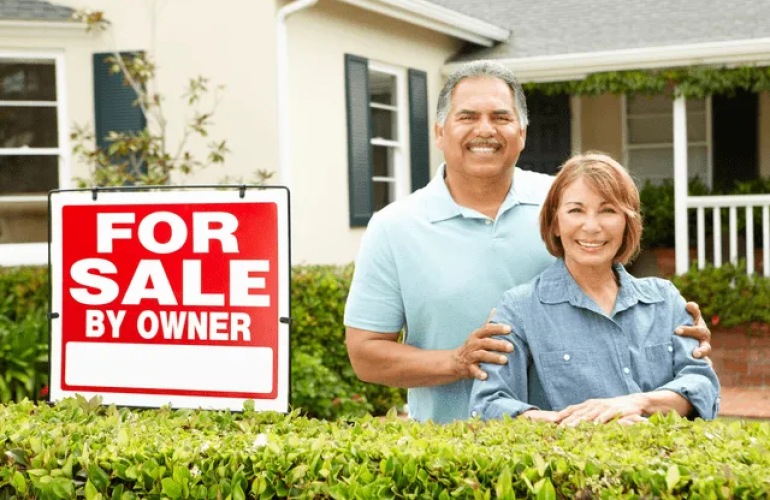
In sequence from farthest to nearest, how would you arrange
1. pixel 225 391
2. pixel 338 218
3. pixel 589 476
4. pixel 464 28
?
1. pixel 464 28
2. pixel 338 218
3. pixel 225 391
4. pixel 589 476

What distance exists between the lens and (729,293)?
32.1 ft

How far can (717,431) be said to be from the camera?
264 cm

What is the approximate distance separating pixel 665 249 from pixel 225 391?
32.6 feet

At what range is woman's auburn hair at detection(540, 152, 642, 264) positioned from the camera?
2857 mm

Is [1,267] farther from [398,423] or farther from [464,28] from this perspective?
[398,423]

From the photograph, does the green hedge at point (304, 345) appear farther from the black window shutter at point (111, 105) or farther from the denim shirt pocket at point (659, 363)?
the denim shirt pocket at point (659, 363)

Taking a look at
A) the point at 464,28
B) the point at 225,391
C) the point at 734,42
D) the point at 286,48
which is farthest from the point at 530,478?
the point at 464,28

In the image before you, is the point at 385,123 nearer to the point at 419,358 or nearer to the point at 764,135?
the point at 764,135

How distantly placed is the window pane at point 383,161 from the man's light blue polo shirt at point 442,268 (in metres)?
8.05

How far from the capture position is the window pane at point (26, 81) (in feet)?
33.0

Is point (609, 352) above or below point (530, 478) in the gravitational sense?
above

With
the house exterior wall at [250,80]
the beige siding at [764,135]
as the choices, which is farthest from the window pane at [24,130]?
the beige siding at [764,135]

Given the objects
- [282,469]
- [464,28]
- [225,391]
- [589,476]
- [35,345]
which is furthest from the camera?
[464,28]

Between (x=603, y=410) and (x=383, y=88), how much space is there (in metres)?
8.88
